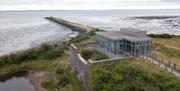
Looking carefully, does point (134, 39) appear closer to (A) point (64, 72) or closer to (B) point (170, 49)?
(B) point (170, 49)

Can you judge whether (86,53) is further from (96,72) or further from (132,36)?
(96,72)

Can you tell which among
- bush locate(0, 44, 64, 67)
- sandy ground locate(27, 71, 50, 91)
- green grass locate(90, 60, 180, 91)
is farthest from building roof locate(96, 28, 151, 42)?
bush locate(0, 44, 64, 67)

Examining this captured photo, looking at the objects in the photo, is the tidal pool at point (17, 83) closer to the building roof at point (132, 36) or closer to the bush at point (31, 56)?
the bush at point (31, 56)

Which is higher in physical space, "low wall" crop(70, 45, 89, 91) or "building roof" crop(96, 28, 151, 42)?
"building roof" crop(96, 28, 151, 42)

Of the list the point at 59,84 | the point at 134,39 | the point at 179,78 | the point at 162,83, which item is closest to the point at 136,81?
the point at 162,83

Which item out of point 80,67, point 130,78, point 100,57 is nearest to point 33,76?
point 80,67

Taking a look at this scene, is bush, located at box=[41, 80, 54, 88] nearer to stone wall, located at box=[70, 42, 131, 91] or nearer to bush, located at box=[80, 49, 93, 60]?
stone wall, located at box=[70, 42, 131, 91]
